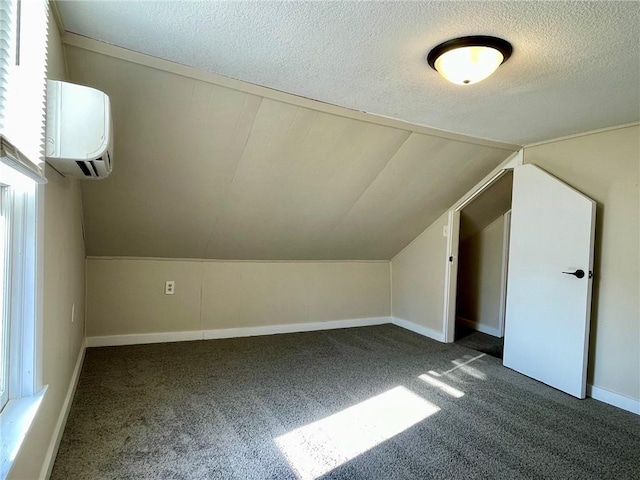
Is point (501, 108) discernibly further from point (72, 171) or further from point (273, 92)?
point (72, 171)

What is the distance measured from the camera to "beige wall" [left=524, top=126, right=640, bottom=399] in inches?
100

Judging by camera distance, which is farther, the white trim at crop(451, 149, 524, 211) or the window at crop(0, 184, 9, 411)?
the white trim at crop(451, 149, 524, 211)

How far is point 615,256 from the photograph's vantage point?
8.68 feet

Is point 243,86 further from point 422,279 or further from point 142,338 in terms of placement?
point 422,279

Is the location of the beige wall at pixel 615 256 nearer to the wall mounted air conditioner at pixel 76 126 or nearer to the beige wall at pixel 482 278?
the beige wall at pixel 482 278

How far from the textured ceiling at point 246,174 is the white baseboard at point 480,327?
149 cm

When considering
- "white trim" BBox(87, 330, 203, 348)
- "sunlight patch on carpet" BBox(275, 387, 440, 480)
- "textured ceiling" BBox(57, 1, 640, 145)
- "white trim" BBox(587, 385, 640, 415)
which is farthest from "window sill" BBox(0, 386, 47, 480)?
"white trim" BBox(587, 385, 640, 415)

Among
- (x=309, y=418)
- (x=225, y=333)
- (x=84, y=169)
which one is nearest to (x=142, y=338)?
(x=225, y=333)

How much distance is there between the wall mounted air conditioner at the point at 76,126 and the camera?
1520mm

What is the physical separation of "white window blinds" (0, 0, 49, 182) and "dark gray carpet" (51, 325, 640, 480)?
1.39 metres

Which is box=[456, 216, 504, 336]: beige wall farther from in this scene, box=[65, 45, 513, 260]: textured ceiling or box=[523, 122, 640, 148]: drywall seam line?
box=[523, 122, 640, 148]: drywall seam line

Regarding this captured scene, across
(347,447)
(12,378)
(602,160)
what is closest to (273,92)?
(12,378)

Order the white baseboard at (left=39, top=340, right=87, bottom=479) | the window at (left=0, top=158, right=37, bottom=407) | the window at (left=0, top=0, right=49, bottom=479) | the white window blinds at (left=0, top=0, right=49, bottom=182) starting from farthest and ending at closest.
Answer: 1. the white baseboard at (left=39, top=340, right=87, bottom=479)
2. the window at (left=0, top=158, right=37, bottom=407)
3. the window at (left=0, top=0, right=49, bottom=479)
4. the white window blinds at (left=0, top=0, right=49, bottom=182)

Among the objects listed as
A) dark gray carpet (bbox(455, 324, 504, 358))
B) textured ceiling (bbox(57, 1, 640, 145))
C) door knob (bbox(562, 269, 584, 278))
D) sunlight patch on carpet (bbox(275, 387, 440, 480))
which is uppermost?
textured ceiling (bbox(57, 1, 640, 145))
